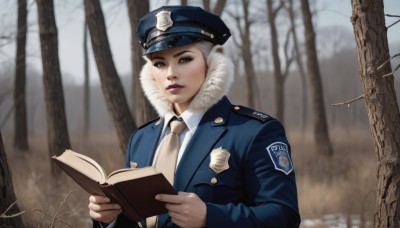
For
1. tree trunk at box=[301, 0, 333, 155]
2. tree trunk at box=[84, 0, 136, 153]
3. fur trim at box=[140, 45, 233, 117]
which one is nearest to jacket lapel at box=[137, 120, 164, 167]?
fur trim at box=[140, 45, 233, 117]

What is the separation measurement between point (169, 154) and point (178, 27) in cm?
56

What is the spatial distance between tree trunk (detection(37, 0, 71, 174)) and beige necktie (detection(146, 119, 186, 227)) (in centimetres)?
588

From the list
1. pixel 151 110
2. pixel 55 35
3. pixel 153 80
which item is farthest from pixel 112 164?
pixel 153 80

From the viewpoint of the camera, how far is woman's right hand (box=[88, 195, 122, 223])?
6.53 feet

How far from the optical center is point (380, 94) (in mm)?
3416

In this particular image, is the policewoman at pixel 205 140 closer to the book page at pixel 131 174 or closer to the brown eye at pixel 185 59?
the brown eye at pixel 185 59

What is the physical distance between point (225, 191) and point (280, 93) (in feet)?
45.1

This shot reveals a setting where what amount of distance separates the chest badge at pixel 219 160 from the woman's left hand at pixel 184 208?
24cm

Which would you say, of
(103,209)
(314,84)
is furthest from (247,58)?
(103,209)

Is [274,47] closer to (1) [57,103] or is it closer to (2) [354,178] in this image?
(2) [354,178]

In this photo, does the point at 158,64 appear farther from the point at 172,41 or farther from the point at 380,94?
the point at 380,94

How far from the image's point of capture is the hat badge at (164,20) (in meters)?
2.19

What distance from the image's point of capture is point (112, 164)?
9.51 m

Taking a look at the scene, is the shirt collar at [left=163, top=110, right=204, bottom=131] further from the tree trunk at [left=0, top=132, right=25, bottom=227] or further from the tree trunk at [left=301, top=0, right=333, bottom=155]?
the tree trunk at [left=301, top=0, right=333, bottom=155]
